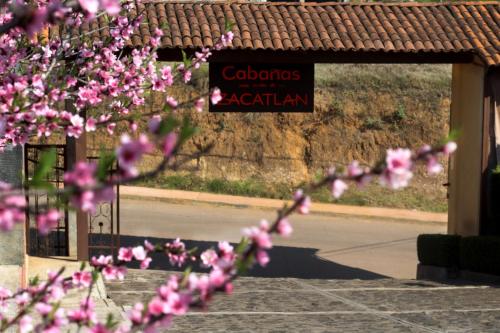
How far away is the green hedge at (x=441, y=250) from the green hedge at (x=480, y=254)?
11.9 inches

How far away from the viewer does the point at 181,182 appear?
28703 millimetres

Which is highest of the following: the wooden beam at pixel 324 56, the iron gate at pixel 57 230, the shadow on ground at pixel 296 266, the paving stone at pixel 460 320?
the wooden beam at pixel 324 56

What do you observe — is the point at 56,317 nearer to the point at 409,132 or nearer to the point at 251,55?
the point at 251,55

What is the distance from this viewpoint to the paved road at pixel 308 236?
1825cm

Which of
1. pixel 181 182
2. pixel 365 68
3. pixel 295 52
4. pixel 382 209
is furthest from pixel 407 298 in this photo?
pixel 365 68

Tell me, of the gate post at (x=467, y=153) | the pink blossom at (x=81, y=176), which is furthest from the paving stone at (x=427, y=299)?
the pink blossom at (x=81, y=176)

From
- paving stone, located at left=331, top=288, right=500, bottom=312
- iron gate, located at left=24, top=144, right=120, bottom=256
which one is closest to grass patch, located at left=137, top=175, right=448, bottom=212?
iron gate, located at left=24, top=144, right=120, bottom=256

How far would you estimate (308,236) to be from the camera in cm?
2167

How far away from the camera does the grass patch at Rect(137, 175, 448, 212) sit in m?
27.8

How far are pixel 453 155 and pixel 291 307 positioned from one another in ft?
23.2

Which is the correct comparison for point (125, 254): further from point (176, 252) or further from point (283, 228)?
point (283, 228)

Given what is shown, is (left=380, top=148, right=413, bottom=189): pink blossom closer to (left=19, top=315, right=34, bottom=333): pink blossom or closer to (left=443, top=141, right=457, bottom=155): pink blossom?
(left=443, top=141, right=457, bottom=155): pink blossom

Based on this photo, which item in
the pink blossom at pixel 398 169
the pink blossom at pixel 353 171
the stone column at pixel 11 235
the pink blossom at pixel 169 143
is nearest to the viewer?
the pink blossom at pixel 169 143

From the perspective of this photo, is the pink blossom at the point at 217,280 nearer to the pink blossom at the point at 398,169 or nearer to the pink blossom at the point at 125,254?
the pink blossom at the point at 398,169
